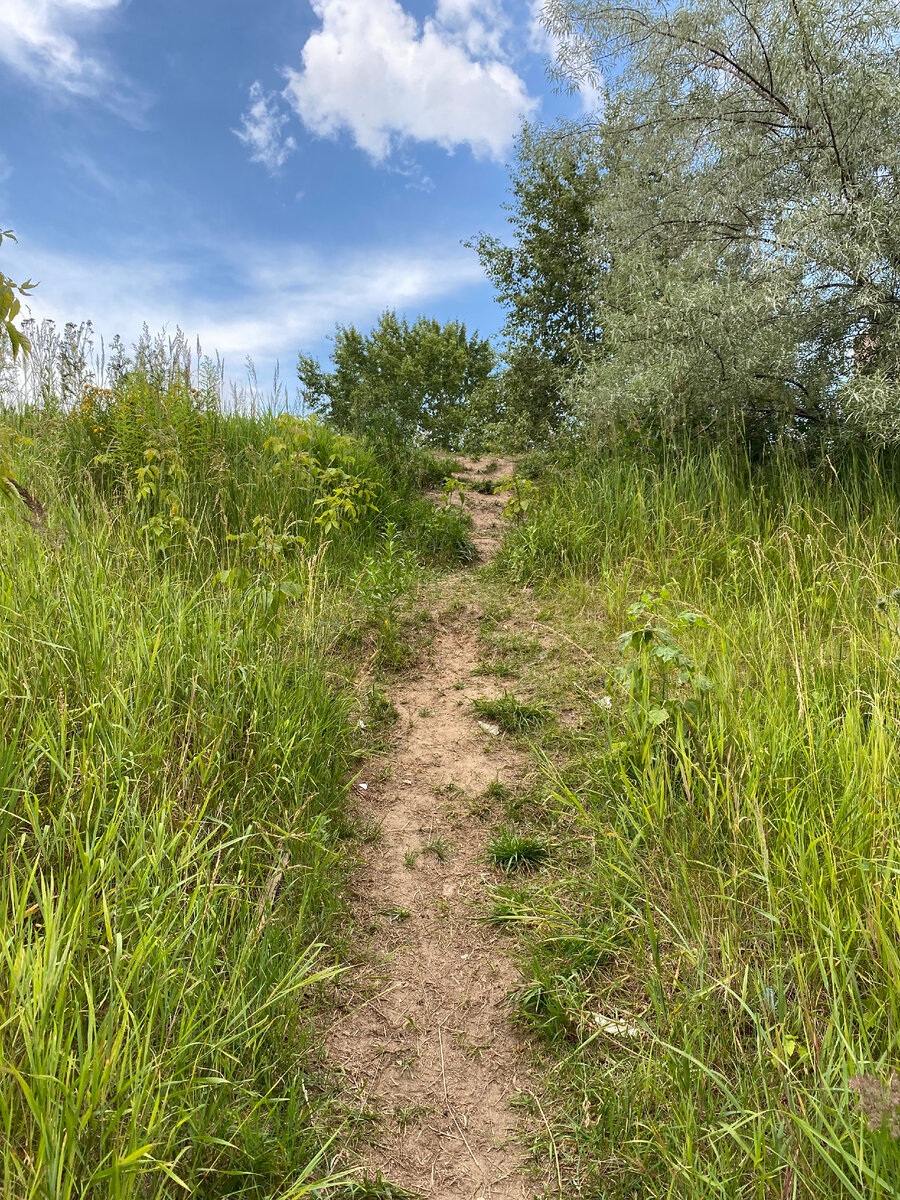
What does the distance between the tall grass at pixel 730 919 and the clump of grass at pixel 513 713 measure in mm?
279

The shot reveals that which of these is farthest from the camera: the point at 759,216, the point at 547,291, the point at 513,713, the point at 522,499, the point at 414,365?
the point at 414,365

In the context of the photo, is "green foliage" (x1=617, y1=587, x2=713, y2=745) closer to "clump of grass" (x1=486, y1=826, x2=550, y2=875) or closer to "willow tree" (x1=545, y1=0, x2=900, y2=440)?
"clump of grass" (x1=486, y1=826, x2=550, y2=875)

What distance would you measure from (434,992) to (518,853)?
26.1 inches

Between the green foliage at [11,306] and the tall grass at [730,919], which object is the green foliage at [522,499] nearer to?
the tall grass at [730,919]

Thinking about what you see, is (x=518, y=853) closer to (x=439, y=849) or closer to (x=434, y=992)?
(x=439, y=849)

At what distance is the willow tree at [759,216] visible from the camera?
5645 millimetres

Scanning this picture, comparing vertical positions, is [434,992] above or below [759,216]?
below

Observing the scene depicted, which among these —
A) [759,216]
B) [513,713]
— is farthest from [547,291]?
[513,713]

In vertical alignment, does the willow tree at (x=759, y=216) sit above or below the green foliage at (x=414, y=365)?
below

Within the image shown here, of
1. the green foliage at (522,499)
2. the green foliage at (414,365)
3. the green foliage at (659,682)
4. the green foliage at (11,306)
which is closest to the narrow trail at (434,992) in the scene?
the green foliage at (659,682)

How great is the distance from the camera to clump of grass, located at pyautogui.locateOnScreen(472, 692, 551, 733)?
3.90 meters

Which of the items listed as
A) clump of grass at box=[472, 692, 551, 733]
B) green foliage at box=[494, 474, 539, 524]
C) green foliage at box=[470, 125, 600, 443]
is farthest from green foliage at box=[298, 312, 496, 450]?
clump of grass at box=[472, 692, 551, 733]

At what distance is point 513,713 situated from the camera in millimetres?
3967

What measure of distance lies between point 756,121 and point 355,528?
5.13m
